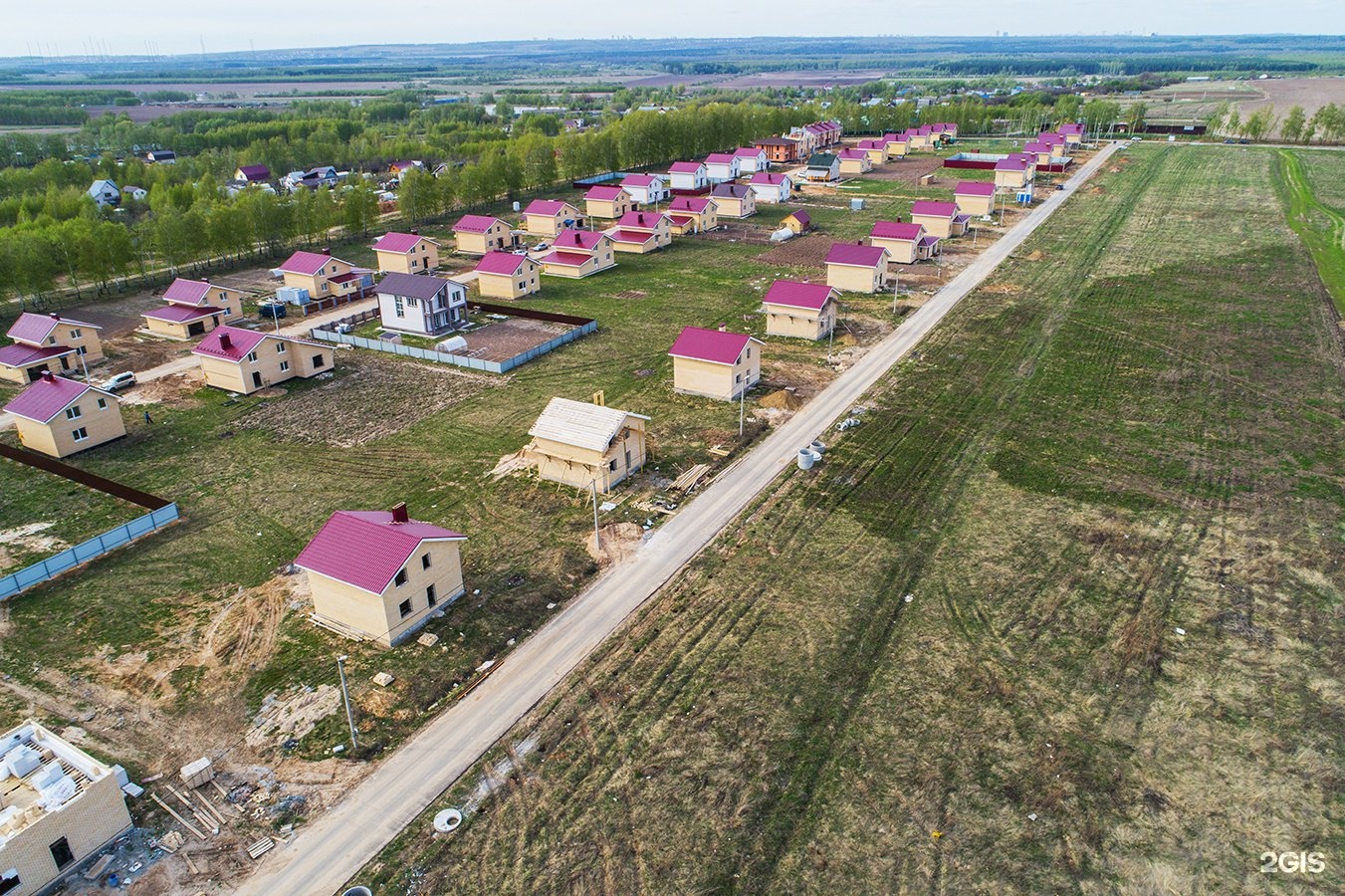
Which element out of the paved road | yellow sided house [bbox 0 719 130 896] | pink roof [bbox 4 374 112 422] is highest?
pink roof [bbox 4 374 112 422]

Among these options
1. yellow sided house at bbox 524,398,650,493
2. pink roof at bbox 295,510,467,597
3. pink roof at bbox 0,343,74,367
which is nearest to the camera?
pink roof at bbox 295,510,467,597

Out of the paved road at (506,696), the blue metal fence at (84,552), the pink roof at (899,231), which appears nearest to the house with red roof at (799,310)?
the paved road at (506,696)

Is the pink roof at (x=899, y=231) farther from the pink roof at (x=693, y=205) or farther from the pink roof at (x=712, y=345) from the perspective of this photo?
the pink roof at (x=712, y=345)

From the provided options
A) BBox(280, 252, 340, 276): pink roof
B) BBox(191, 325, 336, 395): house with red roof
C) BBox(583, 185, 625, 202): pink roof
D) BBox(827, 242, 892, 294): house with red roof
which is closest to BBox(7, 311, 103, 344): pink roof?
BBox(191, 325, 336, 395): house with red roof

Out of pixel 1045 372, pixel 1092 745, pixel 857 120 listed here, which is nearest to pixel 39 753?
pixel 1092 745

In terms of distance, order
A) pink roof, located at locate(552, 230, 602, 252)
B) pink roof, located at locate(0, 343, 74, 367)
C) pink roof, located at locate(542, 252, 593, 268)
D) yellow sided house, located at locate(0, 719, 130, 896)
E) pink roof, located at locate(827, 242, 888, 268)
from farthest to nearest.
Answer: pink roof, located at locate(552, 230, 602, 252)
pink roof, located at locate(542, 252, 593, 268)
pink roof, located at locate(827, 242, 888, 268)
pink roof, located at locate(0, 343, 74, 367)
yellow sided house, located at locate(0, 719, 130, 896)

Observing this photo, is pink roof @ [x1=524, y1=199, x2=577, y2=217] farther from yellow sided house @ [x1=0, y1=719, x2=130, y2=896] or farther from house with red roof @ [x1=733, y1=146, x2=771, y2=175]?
yellow sided house @ [x1=0, y1=719, x2=130, y2=896]
